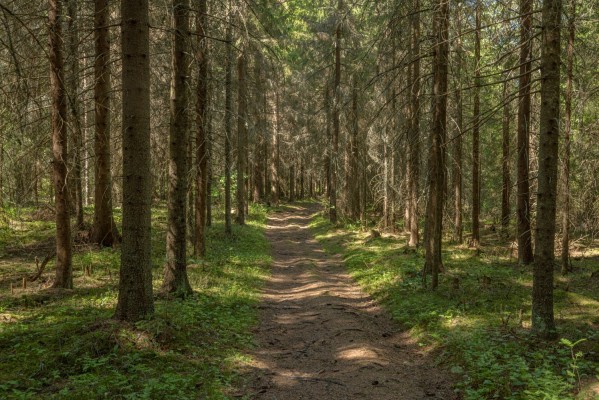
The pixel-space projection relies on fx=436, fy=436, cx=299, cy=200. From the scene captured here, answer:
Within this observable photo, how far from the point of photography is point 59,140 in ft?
26.8

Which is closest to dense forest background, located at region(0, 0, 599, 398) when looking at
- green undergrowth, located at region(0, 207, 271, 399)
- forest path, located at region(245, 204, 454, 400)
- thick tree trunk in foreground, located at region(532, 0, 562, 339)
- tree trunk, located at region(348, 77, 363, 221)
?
thick tree trunk in foreground, located at region(532, 0, 562, 339)

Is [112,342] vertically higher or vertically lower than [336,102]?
lower

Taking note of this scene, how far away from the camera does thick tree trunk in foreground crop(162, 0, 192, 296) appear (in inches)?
350

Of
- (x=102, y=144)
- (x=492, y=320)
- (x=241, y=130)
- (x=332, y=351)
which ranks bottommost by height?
(x=332, y=351)

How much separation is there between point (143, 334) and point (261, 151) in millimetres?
31205

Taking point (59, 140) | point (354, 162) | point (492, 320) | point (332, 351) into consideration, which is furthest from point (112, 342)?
point (354, 162)

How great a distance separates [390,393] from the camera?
5566 mm

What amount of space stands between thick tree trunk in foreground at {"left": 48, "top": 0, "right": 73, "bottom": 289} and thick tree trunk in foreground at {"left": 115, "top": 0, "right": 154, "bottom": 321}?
2.15 m

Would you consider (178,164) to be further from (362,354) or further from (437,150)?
(437,150)

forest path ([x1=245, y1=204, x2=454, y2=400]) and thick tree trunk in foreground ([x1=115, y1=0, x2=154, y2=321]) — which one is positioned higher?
thick tree trunk in foreground ([x1=115, y1=0, x2=154, y2=321])

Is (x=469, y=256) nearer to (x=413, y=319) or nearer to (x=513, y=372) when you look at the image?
(x=413, y=319)

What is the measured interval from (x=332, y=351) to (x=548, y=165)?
4.37 m

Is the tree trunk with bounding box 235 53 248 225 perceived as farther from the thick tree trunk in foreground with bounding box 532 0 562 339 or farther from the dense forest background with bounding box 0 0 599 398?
the thick tree trunk in foreground with bounding box 532 0 562 339

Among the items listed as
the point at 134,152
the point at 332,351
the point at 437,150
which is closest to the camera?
the point at 134,152
